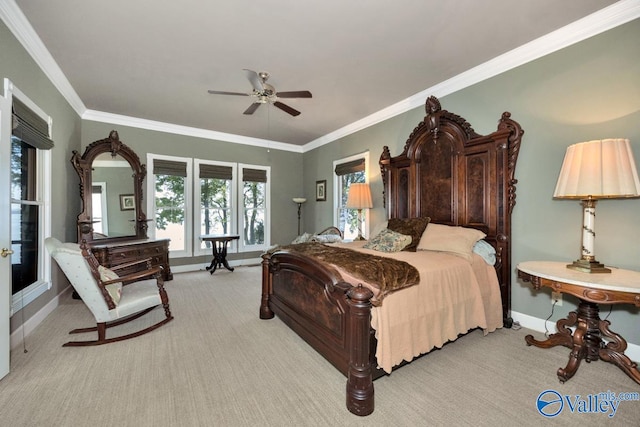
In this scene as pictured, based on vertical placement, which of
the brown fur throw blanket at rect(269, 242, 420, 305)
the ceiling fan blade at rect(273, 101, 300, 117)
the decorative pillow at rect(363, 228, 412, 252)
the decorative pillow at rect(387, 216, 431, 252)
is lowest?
the brown fur throw blanket at rect(269, 242, 420, 305)

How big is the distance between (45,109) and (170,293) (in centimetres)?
270

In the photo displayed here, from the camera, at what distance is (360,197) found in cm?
425

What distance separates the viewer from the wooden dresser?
3779 mm

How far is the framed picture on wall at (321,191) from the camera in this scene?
19.1 ft

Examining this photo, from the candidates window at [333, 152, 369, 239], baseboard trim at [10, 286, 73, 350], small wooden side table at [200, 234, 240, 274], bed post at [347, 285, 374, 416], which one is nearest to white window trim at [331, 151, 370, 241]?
window at [333, 152, 369, 239]

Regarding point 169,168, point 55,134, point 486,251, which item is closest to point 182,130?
point 169,168

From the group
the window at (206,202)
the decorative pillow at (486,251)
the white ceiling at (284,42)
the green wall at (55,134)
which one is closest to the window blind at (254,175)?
the window at (206,202)

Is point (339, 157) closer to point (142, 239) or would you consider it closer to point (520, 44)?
point (520, 44)

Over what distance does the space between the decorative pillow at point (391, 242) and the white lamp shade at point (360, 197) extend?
47.5 inches

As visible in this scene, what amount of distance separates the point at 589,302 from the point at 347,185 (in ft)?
12.8

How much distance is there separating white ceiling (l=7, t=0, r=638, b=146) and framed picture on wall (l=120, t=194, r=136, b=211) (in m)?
1.51

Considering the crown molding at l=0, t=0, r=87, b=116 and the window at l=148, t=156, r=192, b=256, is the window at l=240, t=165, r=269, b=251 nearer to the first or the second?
the window at l=148, t=156, r=192, b=256

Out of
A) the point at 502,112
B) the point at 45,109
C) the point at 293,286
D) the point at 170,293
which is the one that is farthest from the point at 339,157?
the point at 45,109

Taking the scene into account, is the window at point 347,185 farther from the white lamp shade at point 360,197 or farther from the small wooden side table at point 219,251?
the small wooden side table at point 219,251
